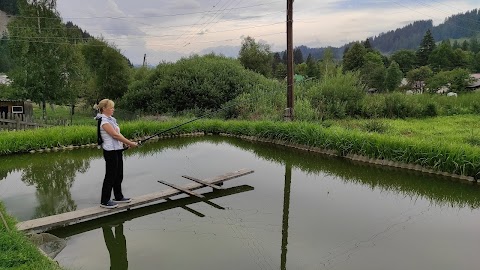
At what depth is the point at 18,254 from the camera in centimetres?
411

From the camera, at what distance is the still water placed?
4.80m

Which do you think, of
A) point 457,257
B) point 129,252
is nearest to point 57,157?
point 129,252

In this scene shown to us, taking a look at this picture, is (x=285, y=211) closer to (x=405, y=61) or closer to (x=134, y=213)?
(x=134, y=213)

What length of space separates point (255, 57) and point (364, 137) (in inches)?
1049

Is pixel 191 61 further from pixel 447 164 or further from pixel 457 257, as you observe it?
pixel 457 257

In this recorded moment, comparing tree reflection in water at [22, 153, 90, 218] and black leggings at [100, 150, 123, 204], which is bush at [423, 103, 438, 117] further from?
black leggings at [100, 150, 123, 204]

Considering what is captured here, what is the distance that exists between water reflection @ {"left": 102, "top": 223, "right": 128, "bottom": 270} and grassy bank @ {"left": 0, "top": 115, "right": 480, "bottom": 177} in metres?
6.94

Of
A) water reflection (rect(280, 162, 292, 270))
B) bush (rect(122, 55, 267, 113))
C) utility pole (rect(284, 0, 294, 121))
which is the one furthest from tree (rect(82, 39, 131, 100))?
water reflection (rect(280, 162, 292, 270))

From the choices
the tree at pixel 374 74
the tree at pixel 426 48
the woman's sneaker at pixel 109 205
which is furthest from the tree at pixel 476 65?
the woman's sneaker at pixel 109 205

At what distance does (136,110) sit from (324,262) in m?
19.7

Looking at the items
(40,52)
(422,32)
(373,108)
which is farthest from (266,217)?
(422,32)

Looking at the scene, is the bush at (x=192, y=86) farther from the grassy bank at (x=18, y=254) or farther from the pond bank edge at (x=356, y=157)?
the grassy bank at (x=18, y=254)

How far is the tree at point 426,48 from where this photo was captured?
6912 cm

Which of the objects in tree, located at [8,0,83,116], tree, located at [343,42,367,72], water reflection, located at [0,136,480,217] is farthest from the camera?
tree, located at [343,42,367,72]
